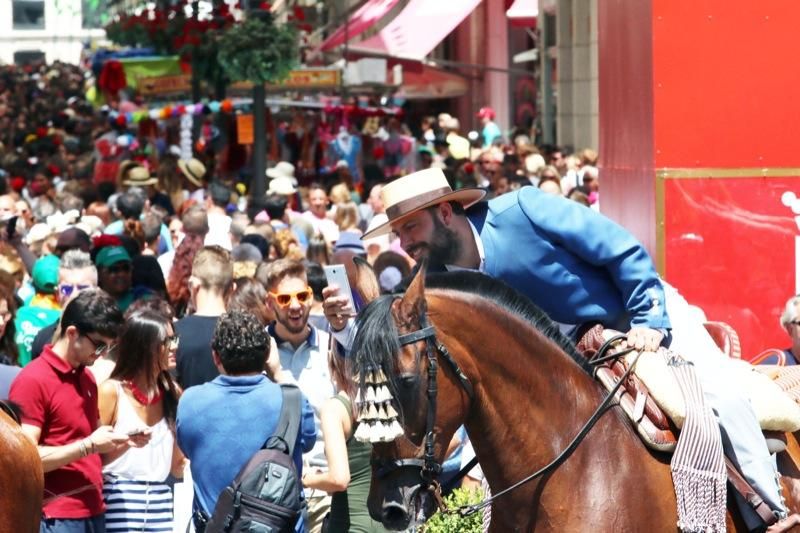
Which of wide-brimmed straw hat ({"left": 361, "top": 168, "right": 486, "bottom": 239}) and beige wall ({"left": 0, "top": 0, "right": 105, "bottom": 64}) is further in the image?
beige wall ({"left": 0, "top": 0, "right": 105, "bottom": 64})

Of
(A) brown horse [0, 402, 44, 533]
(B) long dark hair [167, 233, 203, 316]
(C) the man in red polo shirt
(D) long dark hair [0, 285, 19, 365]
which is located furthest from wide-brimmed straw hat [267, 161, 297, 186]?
(A) brown horse [0, 402, 44, 533]

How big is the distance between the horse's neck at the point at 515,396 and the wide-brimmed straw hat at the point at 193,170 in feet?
44.5

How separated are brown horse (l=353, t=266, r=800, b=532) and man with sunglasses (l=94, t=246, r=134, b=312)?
528cm

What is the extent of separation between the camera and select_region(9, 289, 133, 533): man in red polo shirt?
21.5ft

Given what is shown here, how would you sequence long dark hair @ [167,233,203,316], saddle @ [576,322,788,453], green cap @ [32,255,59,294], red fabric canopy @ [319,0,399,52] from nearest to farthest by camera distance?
saddle @ [576,322,788,453], green cap @ [32,255,59,294], long dark hair @ [167,233,203,316], red fabric canopy @ [319,0,399,52]

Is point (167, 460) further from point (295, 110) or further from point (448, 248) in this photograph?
point (295, 110)

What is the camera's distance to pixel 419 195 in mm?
5312

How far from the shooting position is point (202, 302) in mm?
8508

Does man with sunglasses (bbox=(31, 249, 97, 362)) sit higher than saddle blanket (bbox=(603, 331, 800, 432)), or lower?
higher

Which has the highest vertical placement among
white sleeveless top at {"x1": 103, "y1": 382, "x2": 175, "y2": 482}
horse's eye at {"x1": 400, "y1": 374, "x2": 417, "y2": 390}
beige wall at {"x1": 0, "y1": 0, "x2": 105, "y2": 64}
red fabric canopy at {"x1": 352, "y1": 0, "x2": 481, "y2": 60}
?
beige wall at {"x1": 0, "y1": 0, "x2": 105, "y2": 64}

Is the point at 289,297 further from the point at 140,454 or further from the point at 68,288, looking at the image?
the point at 68,288

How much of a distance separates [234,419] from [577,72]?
20645 millimetres

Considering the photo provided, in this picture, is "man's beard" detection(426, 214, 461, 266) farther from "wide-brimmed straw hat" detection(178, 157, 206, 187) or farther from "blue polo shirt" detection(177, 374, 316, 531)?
"wide-brimmed straw hat" detection(178, 157, 206, 187)

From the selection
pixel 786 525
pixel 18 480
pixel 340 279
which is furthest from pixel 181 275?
pixel 786 525
